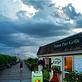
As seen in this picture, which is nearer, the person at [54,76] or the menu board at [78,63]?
the menu board at [78,63]

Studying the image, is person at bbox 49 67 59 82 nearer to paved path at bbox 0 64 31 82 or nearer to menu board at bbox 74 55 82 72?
menu board at bbox 74 55 82 72

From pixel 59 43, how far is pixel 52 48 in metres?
1.53

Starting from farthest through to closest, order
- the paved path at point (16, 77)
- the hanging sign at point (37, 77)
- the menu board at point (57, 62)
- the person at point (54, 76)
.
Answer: the paved path at point (16, 77) < the person at point (54, 76) < the menu board at point (57, 62) < the hanging sign at point (37, 77)

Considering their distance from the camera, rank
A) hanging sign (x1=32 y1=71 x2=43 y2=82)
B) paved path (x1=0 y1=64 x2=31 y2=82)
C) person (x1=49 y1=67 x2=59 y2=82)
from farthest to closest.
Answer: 1. paved path (x1=0 y1=64 x2=31 y2=82)
2. person (x1=49 y1=67 x2=59 y2=82)
3. hanging sign (x1=32 y1=71 x2=43 y2=82)

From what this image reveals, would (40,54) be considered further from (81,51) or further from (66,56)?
(81,51)

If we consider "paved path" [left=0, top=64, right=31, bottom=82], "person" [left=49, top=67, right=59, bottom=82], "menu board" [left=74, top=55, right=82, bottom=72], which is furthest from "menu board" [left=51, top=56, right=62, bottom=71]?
"paved path" [left=0, top=64, right=31, bottom=82]

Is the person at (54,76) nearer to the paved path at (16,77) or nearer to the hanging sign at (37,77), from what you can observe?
the hanging sign at (37,77)

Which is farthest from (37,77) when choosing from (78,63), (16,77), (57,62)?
(16,77)

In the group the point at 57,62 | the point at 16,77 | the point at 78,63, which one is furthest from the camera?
the point at 16,77

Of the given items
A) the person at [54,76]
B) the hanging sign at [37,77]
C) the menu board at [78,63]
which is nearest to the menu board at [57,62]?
the person at [54,76]

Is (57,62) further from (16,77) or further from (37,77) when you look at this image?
(16,77)

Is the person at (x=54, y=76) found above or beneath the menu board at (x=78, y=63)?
beneath

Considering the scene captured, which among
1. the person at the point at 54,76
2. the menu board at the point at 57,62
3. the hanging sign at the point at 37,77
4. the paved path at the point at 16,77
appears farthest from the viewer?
the paved path at the point at 16,77

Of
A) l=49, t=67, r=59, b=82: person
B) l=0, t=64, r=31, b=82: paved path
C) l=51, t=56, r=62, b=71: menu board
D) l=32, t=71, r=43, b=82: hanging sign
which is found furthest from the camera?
l=0, t=64, r=31, b=82: paved path
